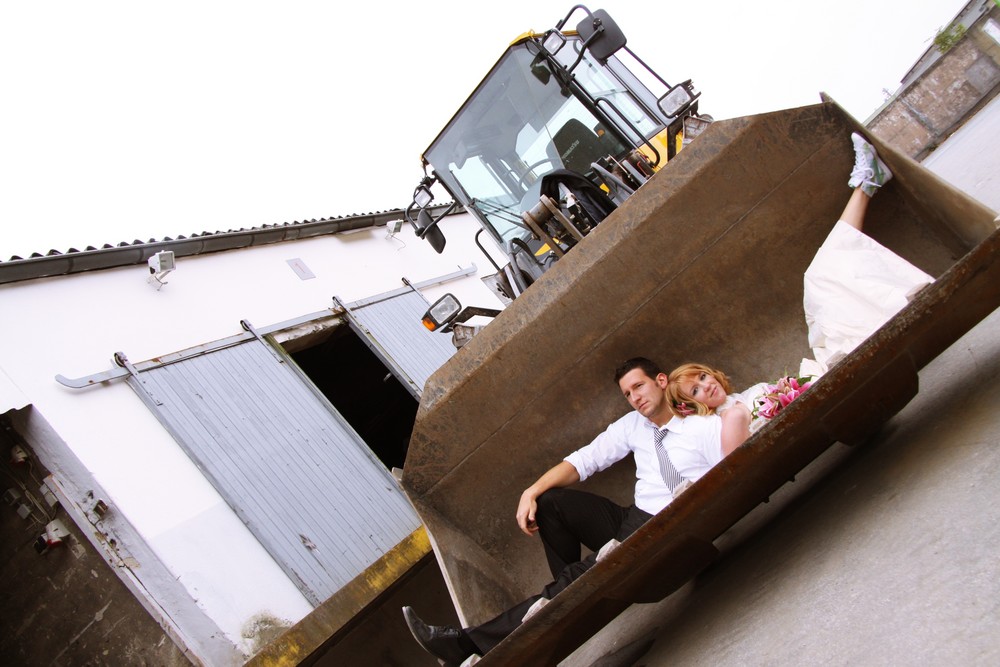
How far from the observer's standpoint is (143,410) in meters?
5.30

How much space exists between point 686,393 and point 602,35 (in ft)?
8.40

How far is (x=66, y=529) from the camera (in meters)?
4.77

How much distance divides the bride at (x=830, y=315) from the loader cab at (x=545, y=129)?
1.63 m

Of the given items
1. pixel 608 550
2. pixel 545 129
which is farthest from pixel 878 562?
pixel 545 129

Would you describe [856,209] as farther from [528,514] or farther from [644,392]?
[528,514]

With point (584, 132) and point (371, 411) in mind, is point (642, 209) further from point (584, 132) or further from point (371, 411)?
point (371, 411)

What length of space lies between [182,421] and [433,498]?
257 cm

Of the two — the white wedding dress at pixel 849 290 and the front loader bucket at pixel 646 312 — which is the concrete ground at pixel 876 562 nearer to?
the white wedding dress at pixel 849 290

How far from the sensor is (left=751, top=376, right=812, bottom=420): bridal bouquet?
10.2 ft

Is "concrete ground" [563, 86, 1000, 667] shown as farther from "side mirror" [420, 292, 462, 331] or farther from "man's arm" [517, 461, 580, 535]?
"side mirror" [420, 292, 462, 331]

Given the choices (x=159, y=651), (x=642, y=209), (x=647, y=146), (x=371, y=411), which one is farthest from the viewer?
(x=371, y=411)

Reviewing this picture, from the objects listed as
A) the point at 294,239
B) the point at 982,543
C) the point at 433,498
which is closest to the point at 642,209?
the point at 433,498

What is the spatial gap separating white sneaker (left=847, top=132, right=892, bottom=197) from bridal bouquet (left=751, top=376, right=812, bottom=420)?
0.92 metres

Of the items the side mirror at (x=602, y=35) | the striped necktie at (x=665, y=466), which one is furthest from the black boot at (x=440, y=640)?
the side mirror at (x=602, y=35)
